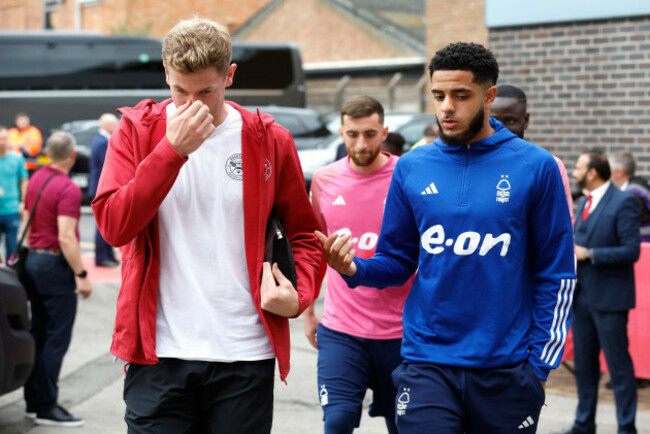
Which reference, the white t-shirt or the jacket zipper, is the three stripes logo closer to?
the jacket zipper

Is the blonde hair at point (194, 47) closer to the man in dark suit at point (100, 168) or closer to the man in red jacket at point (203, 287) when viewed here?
the man in red jacket at point (203, 287)

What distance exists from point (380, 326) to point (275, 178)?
1.76 meters

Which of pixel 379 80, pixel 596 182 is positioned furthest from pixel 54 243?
pixel 379 80

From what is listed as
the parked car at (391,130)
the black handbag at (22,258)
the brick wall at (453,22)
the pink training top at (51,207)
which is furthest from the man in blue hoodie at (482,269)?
the brick wall at (453,22)

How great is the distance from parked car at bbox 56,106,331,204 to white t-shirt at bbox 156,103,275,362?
55.4 ft

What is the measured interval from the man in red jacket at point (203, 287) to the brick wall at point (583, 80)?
706 centimetres

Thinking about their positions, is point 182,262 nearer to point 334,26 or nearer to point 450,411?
point 450,411

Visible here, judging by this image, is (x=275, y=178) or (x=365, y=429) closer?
(x=275, y=178)

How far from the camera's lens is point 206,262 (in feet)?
10.7

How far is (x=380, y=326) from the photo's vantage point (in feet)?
16.3

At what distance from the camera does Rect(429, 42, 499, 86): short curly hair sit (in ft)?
11.5

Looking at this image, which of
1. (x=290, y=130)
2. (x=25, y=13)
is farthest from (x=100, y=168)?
(x=25, y=13)

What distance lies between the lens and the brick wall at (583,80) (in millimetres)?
9539

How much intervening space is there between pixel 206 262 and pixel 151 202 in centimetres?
35
